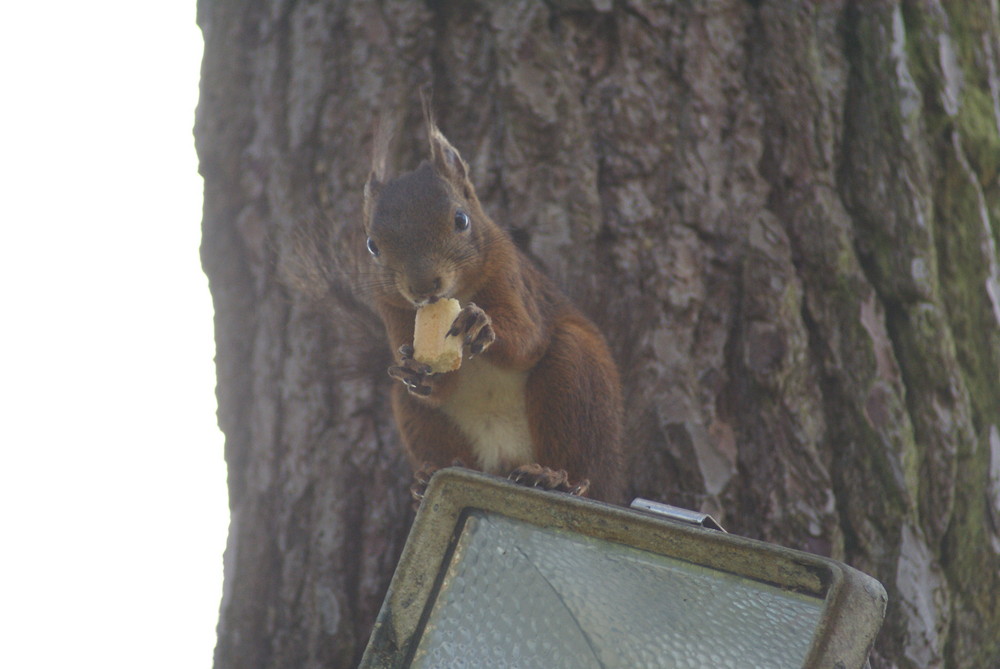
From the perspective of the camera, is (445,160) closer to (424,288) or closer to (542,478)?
(424,288)

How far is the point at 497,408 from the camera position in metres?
1.30

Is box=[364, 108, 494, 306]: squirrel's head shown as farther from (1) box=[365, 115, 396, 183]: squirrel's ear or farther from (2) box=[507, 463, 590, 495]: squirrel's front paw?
(2) box=[507, 463, 590, 495]: squirrel's front paw

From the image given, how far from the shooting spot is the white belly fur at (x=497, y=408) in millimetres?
1292

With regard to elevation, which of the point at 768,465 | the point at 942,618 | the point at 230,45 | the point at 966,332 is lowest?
the point at 942,618

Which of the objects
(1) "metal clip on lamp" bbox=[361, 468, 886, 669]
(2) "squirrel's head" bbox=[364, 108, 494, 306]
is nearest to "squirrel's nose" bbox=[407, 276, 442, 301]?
(2) "squirrel's head" bbox=[364, 108, 494, 306]

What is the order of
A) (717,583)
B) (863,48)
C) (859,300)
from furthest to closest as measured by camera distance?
(863,48)
(859,300)
(717,583)

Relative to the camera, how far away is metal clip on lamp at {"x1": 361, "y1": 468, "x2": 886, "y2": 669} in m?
0.60

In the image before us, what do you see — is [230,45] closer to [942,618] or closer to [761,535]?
[761,535]

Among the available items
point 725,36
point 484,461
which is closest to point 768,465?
point 484,461

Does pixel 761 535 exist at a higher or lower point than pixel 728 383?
lower

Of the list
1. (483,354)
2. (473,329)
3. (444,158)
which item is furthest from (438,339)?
(444,158)

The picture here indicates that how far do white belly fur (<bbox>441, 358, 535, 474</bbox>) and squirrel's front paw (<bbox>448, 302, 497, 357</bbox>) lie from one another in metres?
0.16

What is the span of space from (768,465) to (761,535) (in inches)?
4.2

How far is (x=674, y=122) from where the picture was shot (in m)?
1.49
